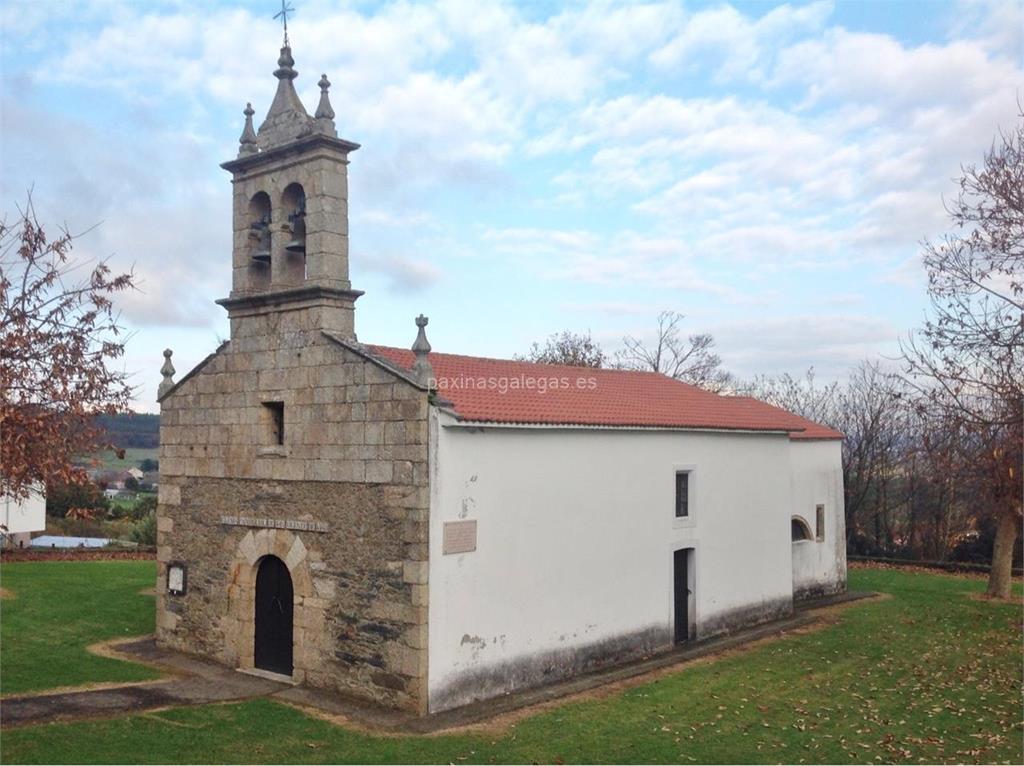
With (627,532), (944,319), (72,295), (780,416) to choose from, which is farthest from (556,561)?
(780,416)

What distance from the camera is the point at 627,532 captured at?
645 inches

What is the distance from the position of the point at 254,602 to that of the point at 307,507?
2160 mm

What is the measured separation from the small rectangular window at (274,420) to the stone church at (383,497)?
34 mm

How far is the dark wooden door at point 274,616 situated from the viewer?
576 inches

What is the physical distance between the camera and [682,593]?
18031 mm

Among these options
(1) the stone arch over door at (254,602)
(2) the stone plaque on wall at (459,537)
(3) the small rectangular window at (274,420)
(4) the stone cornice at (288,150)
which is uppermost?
(4) the stone cornice at (288,150)

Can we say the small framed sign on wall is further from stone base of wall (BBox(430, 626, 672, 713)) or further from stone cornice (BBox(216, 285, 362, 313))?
stone base of wall (BBox(430, 626, 672, 713))

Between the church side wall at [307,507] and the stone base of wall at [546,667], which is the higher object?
the church side wall at [307,507]

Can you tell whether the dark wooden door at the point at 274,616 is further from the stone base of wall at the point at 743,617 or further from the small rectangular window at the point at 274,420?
the stone base of wall at the point at 743,617

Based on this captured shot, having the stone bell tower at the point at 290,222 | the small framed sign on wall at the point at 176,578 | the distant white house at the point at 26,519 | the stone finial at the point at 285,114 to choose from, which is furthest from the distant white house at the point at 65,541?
the stone finial at the point at 285,114

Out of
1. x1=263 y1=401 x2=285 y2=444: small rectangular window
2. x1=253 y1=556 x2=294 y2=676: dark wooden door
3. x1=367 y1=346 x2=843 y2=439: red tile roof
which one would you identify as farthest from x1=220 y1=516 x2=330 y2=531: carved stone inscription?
x1=367 y1=346 x2=843 y2=439: red tile roof

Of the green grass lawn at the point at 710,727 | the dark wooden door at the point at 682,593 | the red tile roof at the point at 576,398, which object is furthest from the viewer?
the dark wooden door at the point at 682,593

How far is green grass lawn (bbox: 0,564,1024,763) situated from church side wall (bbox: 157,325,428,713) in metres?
1.53

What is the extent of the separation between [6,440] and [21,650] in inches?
378
